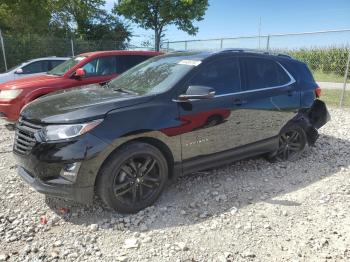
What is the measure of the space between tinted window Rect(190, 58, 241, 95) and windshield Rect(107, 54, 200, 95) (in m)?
0.16

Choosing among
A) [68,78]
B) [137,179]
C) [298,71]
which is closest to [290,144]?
[298,71]

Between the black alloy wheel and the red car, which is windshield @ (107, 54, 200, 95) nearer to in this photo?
the black alloy wheel

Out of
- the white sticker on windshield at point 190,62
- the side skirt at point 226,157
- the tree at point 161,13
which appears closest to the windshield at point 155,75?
the white sticker on windshield at point 190,62

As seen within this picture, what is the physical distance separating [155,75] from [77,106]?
3.88 ft

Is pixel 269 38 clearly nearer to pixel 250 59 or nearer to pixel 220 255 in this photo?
pixel 250 59

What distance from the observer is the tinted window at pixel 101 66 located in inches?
310

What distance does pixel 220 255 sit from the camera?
3.07m

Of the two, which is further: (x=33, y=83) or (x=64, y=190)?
(x=33, y=83)

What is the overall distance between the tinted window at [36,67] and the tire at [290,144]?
344 inches

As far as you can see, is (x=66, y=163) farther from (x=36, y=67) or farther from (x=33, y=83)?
(x=36, y=67)

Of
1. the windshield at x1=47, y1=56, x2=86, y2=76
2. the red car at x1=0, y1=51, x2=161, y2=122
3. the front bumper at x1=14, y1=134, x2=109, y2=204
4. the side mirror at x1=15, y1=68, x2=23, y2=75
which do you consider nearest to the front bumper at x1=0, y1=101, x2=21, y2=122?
the red car at x1=0, y1=51, x2=161, y2=122

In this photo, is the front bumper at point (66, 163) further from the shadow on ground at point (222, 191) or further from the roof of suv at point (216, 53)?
the roof of suv at point (216, 53)

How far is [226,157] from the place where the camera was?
14.7 ft

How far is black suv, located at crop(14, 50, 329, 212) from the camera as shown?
3.37 meters
